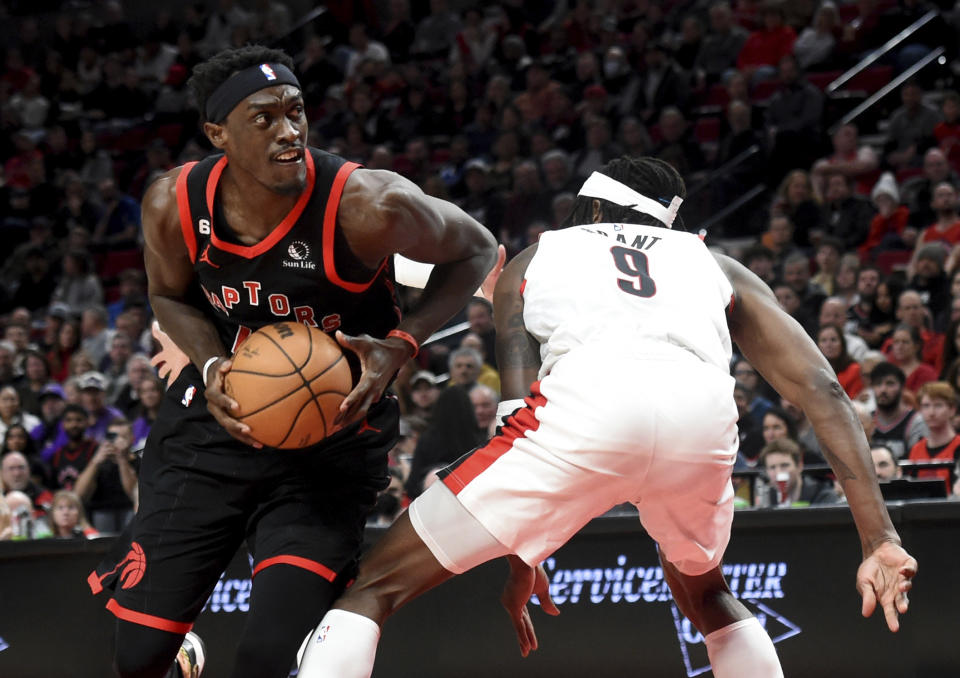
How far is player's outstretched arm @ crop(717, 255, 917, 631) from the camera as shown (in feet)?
10.0

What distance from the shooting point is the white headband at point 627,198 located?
3.64 metres

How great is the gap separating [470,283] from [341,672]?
116cm

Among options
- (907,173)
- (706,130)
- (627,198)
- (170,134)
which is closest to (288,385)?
(627,198)

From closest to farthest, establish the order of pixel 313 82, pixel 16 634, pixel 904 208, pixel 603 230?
1. pixel 603 230
2. pixel 16 634
3. pixel 904 208
4. pixel 313 82

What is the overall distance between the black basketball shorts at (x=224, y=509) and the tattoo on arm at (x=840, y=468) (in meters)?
1.24

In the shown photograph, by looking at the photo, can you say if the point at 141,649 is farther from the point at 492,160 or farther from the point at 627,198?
the point at 492,160

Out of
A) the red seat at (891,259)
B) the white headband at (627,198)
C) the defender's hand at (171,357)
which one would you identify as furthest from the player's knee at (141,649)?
the red seat at (891,259)

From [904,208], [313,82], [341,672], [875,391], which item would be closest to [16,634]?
[341,672]

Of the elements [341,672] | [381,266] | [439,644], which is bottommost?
[439,644]

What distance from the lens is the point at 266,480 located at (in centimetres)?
356

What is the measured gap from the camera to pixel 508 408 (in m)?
3.39

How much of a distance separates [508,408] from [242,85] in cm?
112

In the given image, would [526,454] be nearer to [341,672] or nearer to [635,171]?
[341,672]

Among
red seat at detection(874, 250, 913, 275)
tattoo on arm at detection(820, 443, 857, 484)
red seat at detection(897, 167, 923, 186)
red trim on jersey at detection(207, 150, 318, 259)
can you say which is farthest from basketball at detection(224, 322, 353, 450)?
red seat at detection(897, 167, 923, 186)
